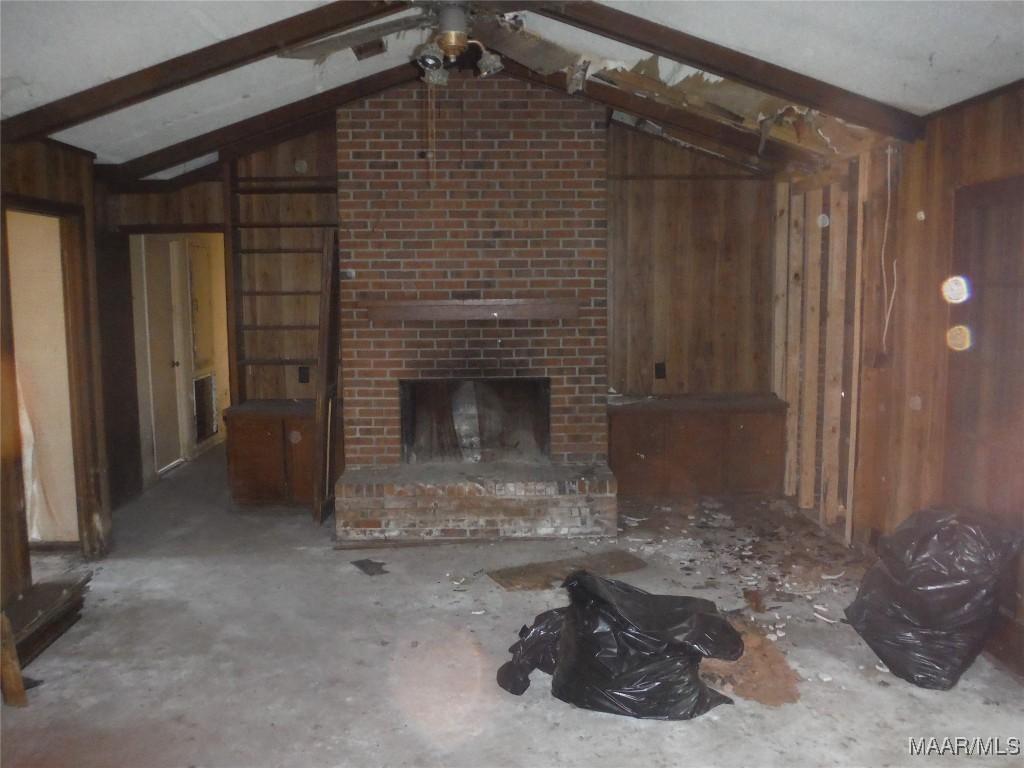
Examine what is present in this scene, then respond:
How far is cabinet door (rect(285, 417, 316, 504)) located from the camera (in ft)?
18.9

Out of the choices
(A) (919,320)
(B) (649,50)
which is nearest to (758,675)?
(A) (919,320)

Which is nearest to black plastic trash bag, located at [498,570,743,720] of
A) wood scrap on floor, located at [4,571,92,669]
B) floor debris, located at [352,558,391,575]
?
floor debris, located at [352,558,391,575]

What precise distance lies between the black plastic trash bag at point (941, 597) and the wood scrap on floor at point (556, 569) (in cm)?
152

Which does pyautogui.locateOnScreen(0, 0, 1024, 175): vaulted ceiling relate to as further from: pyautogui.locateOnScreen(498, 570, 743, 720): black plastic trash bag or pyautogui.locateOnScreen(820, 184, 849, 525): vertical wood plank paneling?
pyautogui.locateOnScreen(498, 570, 743, 720): black plastic trash bag

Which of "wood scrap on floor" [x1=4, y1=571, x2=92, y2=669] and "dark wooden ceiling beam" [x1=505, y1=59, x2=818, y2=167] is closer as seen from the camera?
"wood scrap on floor" [x1=4, y1=571, x2=92, y2=669]

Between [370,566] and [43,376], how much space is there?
7.43 ft

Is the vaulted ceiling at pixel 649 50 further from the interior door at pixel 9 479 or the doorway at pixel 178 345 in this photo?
the doorway at pixel 178 345

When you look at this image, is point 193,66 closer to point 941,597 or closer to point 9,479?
point 9,479

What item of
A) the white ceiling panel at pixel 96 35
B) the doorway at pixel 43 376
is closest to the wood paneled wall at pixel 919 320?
the white ceiling panel at pixel 96 35

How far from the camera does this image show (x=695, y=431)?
5.93 meters

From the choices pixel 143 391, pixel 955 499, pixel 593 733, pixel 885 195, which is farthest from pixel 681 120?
pixel 143 391

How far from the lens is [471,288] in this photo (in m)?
5.32

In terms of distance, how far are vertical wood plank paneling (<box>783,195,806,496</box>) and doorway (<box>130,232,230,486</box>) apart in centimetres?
494

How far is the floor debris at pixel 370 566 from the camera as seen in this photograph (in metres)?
4.60
